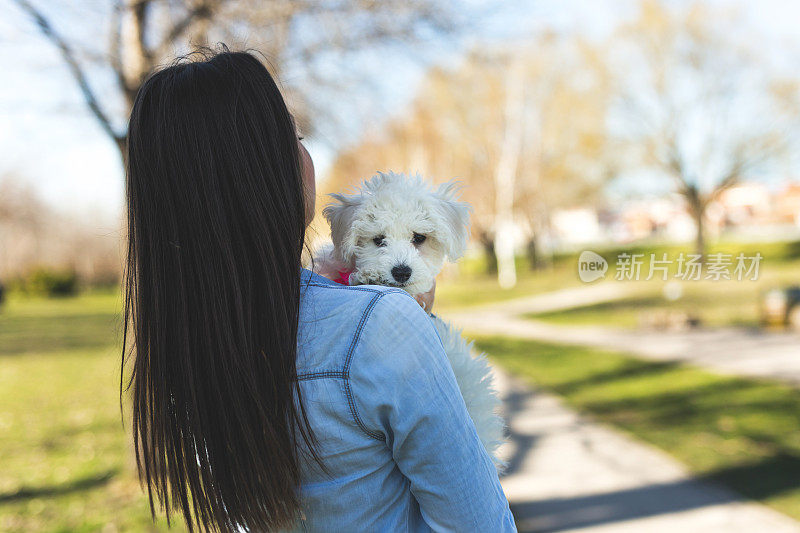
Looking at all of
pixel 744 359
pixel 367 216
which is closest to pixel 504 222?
pixel 744 359

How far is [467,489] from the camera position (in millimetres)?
1247

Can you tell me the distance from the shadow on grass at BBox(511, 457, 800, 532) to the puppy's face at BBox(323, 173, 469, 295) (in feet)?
12.7

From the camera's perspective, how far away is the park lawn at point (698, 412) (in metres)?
6.43

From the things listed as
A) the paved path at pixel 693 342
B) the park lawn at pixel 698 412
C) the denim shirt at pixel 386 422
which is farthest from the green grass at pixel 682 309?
the denim shirt at pixel 386 422

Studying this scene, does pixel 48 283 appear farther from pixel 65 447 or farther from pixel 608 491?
pixel 608 491

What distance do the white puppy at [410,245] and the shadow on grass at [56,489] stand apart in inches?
222

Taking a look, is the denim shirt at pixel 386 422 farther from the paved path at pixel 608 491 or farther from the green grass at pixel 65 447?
the paved path at pixel 608 491

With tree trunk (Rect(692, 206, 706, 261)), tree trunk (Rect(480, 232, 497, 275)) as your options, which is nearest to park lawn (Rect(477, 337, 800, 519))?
tree trunk (Rect(692, 206, 706, 261))

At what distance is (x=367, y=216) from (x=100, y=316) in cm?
3070

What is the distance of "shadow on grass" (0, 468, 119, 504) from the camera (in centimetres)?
607

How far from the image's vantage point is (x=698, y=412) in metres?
8.87

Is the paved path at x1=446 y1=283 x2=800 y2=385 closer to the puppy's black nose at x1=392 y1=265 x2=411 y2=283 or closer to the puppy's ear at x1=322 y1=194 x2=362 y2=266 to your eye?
the puppy's ear at x1=322 y1=194 x2=362 y2=266

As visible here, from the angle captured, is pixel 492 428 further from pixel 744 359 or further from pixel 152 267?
pixel 744 359

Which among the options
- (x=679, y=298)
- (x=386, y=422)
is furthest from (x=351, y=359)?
(x=679, y=298)
